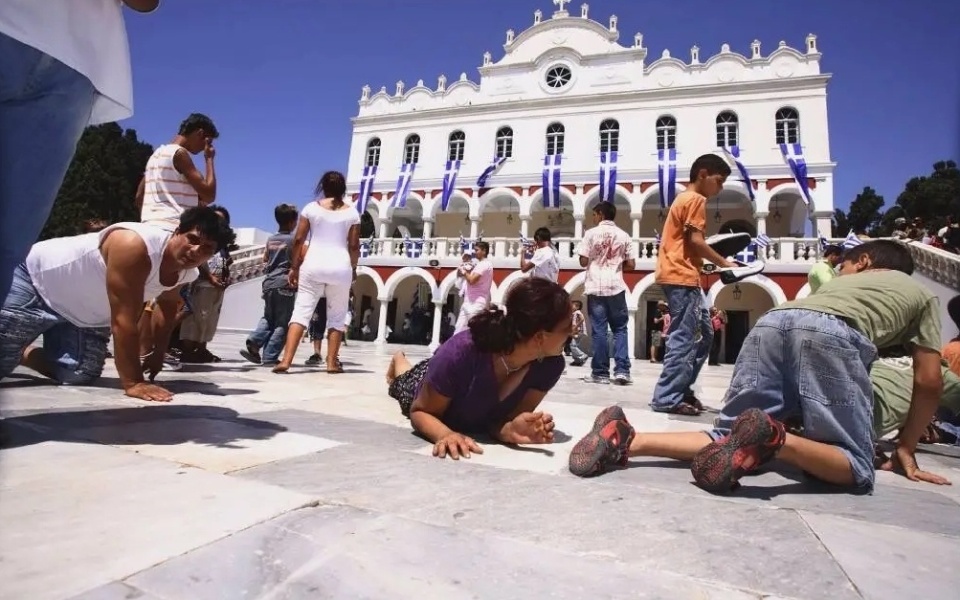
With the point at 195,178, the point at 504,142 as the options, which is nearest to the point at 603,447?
the point at 195,178

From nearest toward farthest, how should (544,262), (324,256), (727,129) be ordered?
(324,256) < (544,262) < (727,129)

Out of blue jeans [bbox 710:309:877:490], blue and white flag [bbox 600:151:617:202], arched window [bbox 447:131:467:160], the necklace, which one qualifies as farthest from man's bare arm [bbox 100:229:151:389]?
arched window [bbox 447:131:467:160]

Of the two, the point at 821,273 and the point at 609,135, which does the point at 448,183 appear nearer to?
the point at 609,135

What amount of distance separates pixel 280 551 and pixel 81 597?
318 millimetres

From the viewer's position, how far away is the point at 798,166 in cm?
1789

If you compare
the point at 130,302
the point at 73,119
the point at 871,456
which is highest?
the point at 73,119

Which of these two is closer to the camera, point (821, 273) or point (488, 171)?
point (821, 273)

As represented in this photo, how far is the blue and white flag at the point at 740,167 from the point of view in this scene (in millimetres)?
18500

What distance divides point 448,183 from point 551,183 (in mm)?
4593

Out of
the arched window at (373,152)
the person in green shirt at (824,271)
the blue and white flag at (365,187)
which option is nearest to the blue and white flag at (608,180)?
the blue and white flag at (365,187)

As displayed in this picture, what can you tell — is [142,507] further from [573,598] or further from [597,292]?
[597,292]

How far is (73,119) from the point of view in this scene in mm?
1438

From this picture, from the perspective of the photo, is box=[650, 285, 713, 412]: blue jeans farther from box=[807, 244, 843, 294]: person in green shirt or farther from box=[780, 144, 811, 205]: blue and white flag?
box=[780, 144, 811, 205]: blue and white flag

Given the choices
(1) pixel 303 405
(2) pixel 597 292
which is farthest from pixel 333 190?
(2) pixel 597 292
